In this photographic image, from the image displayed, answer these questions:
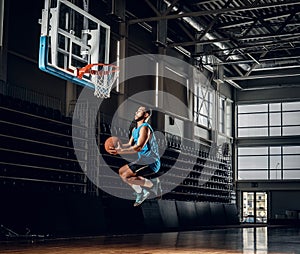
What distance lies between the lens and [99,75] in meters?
12.9

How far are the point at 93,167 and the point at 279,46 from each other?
12.2 metres

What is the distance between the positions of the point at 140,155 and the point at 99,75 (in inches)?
121

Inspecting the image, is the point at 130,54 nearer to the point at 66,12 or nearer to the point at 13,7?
the point at 13,7

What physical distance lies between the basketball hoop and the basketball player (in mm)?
1831

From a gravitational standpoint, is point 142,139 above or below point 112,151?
above

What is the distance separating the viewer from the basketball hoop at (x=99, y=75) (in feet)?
39.7

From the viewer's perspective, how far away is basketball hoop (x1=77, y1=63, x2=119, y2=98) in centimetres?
1210

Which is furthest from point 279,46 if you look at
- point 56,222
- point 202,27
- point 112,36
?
point 56,222

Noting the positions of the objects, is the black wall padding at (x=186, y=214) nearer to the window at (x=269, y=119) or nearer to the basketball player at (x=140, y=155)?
the basketball player at (x=140, y=155)

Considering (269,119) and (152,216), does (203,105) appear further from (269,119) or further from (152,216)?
(152,216)

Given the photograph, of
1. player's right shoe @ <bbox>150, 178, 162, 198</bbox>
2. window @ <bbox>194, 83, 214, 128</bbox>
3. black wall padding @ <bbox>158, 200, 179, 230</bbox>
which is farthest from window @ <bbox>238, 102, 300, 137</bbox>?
black wall padding @ <bbox>158, 200, 179, 230</bbox>

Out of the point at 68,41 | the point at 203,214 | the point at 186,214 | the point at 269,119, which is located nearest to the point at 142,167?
the point at 186,214

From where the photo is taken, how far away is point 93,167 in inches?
593

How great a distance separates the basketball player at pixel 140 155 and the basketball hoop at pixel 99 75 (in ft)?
6.01
